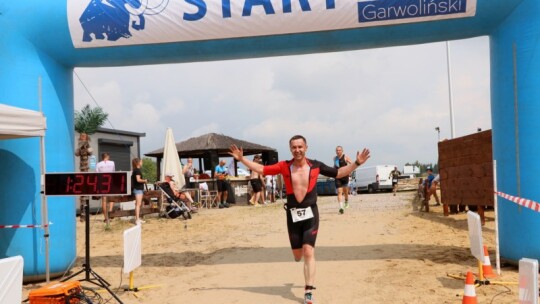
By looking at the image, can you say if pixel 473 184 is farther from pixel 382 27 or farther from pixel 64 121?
pixel 64 121

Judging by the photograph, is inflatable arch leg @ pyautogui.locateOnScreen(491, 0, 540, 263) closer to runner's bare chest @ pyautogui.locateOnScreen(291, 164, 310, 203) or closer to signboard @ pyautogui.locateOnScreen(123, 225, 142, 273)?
runner's bare chest @ pyautogui.locateOnScreen(291, 164, 310, 203)

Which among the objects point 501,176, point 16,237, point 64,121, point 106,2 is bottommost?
point 16,237

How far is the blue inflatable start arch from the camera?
624cm

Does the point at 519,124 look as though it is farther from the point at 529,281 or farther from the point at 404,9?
the point at 529,281

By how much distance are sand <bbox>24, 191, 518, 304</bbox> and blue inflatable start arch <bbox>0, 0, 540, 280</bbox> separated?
105 cm

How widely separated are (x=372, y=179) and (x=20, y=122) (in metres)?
31.8

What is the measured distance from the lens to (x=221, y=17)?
6.70m

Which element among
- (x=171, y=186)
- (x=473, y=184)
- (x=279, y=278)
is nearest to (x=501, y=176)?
(x=279, y=278)

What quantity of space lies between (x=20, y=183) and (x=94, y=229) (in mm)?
6140

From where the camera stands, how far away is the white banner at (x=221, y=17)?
6.45 m

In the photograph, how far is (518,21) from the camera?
243 inches

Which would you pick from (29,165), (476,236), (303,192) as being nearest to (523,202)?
(476,236)

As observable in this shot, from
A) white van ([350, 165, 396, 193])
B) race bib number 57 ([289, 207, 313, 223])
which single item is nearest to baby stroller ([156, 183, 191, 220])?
race bib number 57 ([289, 207, 313, 223])

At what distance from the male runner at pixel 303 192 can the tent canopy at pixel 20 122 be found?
269cm
